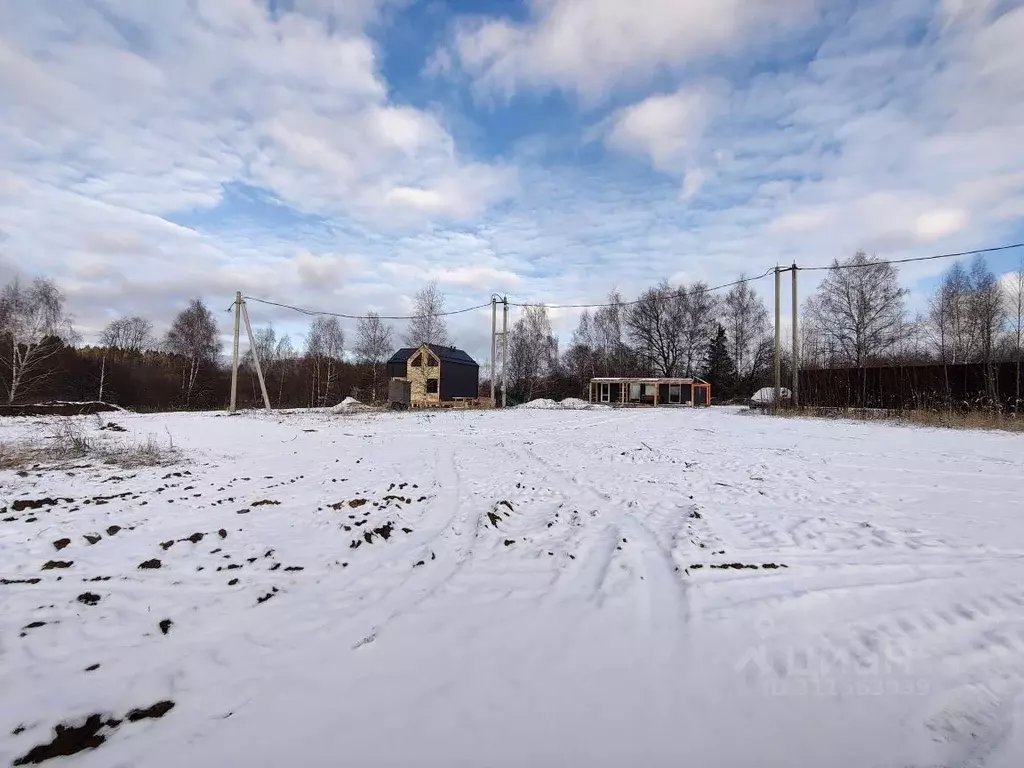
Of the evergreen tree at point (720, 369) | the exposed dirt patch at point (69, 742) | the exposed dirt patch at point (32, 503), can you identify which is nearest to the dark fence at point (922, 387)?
the exposed dirt patch at point (69, 742)

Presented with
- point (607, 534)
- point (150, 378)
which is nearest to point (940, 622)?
point (607, 534)

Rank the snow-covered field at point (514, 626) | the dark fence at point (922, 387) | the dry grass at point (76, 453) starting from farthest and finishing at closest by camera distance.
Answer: the dark fence at point (922, 387) < the dry grass at point (76, 453) < the snow-covered field at point (514, 626)

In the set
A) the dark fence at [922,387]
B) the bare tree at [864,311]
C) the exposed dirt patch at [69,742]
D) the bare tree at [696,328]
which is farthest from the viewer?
the bare tree at [696,328]

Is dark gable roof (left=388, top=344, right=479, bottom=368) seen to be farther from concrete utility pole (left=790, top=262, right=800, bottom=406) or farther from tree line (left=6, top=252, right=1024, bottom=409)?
concrete utility pole (left=790, top=262, right=800, bottom=406)

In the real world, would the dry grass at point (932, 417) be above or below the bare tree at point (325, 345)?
below

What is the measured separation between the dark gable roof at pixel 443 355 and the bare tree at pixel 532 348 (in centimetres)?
1216

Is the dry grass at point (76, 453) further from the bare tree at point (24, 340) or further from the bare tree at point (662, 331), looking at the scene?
the bare tree at point (662, 331)

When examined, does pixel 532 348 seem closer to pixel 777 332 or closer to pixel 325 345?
pixel 325 345

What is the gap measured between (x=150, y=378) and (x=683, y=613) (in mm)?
38995

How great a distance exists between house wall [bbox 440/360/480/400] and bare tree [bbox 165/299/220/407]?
1886 cm

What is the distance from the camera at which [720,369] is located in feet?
164

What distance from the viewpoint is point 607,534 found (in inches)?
177

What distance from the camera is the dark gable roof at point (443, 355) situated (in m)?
38.3

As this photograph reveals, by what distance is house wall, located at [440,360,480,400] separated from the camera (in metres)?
37.8
